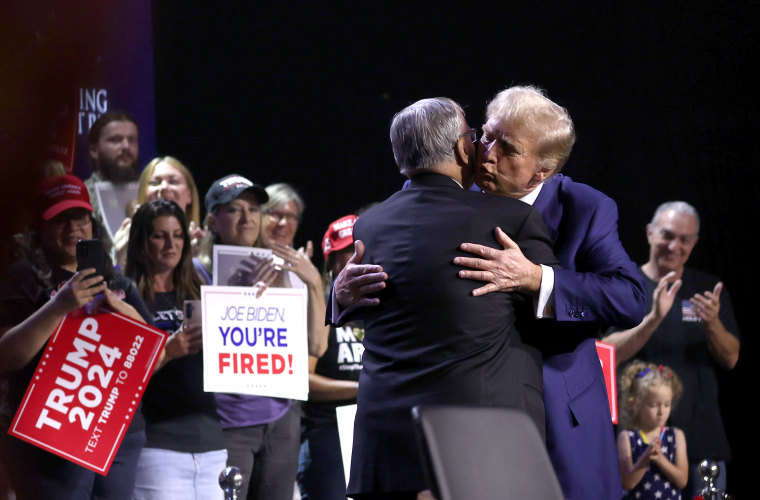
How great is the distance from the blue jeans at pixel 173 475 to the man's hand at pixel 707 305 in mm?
2677

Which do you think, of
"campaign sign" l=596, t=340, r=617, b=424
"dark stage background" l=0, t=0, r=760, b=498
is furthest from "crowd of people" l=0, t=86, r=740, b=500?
"dark stage background" l=0, t=0, r=760, b=498

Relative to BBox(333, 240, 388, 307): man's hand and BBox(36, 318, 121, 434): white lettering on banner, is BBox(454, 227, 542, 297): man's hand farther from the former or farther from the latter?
BBox(36, 318, 121, 434): white lettering on banner

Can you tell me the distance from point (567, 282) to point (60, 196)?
78.2 inches

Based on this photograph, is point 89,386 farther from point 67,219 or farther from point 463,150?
point 463,150

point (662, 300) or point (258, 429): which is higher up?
point (662, 300)

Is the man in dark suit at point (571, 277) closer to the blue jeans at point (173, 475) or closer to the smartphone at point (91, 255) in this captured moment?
the smartphone at point (91, 255)

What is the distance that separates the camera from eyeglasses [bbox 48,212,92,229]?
305 cm

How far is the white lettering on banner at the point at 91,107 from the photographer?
3.68 metres

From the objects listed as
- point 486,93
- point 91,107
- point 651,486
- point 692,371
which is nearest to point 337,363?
point 91,107

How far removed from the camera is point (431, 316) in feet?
5.56

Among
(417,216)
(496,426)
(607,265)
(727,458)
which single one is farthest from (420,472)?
(727,458)

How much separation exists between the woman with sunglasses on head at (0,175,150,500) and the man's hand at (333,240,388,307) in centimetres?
134

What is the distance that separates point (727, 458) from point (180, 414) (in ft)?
9.53

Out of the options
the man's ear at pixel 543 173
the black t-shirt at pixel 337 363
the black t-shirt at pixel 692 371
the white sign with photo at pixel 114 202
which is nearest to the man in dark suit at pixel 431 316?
the man's ear at pixel 543 173
